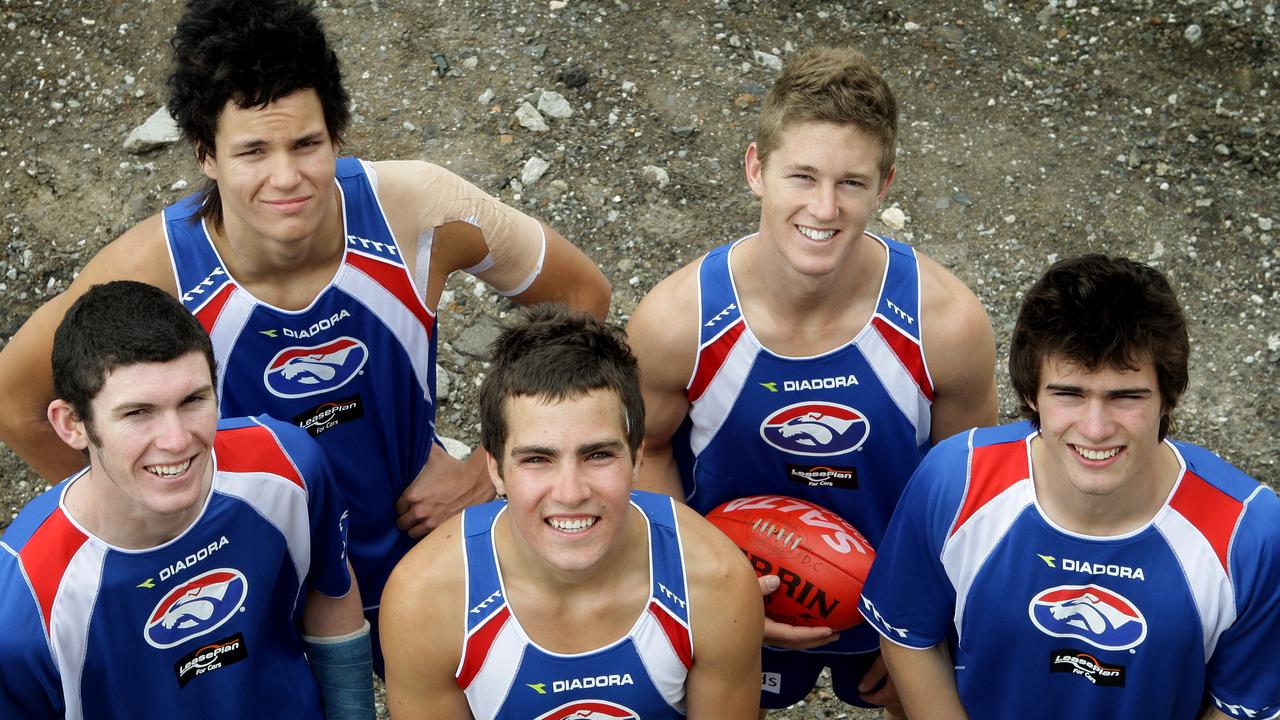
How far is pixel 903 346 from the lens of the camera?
4371 millimetres

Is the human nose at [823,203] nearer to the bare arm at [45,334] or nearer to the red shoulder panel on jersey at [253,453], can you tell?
the red shoulder panel on jersey at [253,453]

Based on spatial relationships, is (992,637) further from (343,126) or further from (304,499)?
(343,126)

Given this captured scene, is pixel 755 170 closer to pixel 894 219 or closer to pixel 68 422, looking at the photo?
pixel 68 422

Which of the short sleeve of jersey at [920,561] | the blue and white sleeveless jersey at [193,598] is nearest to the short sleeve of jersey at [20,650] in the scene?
the blue and white sleeveless jersey at [193,598]

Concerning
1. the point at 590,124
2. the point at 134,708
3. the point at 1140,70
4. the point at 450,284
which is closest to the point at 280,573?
the point at 134,708

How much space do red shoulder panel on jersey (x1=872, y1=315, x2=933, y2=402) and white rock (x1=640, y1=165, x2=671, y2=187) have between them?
3.80 metres

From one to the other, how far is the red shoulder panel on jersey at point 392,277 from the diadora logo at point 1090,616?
2.32 m

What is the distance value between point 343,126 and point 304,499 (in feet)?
4.38

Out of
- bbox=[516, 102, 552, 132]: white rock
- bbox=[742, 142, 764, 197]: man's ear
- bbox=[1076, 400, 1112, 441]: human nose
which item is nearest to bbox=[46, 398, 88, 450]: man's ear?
bbox=[742, 142, 764, 197]: man's ear

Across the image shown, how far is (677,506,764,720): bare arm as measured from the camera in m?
3.90

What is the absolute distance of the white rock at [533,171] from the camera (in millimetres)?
8000

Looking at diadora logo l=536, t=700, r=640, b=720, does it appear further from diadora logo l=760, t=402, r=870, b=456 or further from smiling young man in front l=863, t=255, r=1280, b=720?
diadora logo l=760, t=402, r=870, b=456

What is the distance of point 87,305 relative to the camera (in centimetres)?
372

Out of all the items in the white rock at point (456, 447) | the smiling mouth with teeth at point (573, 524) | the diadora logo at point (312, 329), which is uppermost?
the diadora logo at point (312, 329)
